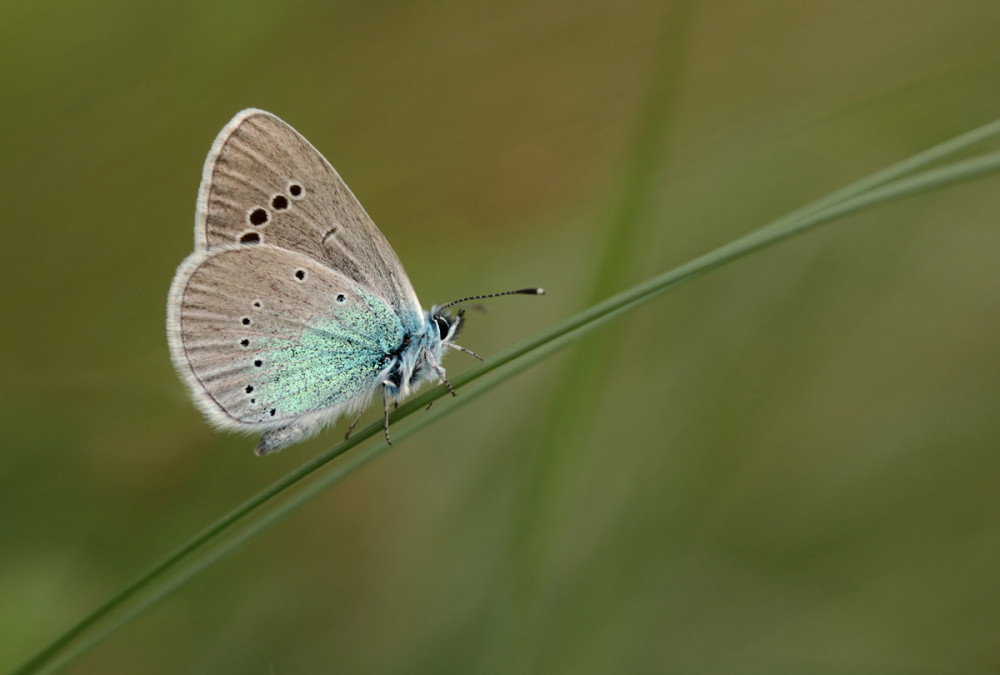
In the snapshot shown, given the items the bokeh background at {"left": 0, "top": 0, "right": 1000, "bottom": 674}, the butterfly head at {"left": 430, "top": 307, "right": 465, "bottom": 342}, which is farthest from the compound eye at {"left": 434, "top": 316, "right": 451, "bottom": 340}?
the bokeh background at {"left": 0, "top": 0, "right": 1000, "bottom": 674}

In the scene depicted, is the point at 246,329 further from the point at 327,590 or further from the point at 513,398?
Answer: the point at 513,398

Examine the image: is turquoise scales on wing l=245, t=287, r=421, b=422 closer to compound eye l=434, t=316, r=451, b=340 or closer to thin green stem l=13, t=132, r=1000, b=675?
compound eye l=434, t=316, r=451, b=340

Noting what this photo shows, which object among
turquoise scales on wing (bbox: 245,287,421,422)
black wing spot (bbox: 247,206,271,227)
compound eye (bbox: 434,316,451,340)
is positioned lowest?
turquoise scales on wing (bbox: 245,287,421,422)

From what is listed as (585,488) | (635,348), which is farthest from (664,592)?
(635,348)

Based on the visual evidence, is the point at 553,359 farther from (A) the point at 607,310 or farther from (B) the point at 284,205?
(A) the point at 607,310

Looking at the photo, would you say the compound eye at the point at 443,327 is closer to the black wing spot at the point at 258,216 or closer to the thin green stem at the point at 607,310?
the black wing spot at the point at 258,216

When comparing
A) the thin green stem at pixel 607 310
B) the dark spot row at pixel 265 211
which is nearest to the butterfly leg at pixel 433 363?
the dark spot row at pixel 265 211
